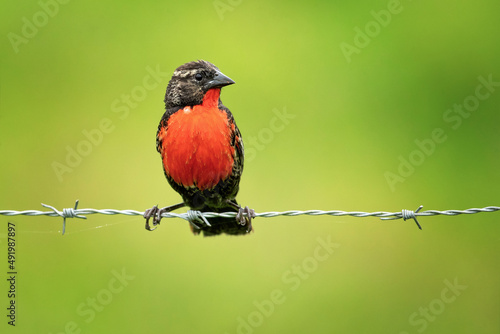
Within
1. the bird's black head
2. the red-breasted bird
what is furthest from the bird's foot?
the bird's black head

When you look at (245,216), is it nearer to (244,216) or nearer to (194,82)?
(244,216)

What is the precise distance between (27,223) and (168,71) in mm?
3362

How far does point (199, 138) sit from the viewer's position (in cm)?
→ 622

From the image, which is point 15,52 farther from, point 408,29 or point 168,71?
point 408,29

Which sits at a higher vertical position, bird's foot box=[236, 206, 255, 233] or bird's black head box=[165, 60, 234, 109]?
bird's black head box=[165, 60, 234, 109]

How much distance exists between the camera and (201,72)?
635cm

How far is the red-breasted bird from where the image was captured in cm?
623

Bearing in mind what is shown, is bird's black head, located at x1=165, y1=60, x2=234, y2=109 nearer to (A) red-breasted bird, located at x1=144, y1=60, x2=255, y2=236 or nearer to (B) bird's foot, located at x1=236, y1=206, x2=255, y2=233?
(A) red-breasted bird, located at x1=144, y1=60, x2=255, y2=236

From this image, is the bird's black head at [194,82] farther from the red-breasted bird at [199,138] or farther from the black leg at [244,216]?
the black leg at [244,216]

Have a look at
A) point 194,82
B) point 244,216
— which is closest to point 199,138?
point 194,82

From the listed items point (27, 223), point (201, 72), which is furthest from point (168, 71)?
point (201, 72)

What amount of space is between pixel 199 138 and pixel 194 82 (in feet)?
1.66

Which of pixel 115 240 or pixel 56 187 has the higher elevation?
pixel 56 187

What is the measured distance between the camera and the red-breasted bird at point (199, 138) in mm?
6234
